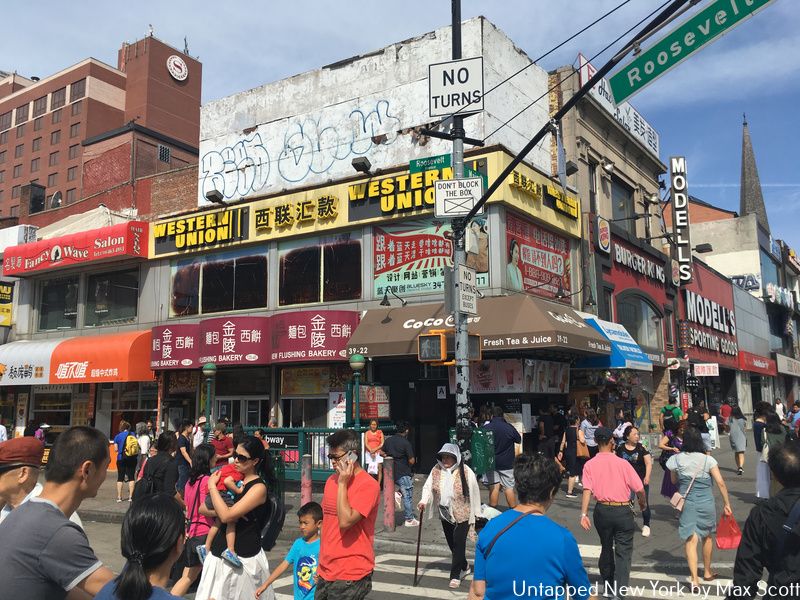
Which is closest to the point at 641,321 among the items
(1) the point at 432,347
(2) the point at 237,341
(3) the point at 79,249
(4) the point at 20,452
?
(2) the point at 237,341

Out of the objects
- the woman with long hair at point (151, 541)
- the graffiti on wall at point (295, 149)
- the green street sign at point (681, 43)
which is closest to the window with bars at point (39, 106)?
the graffiti on wall at point (295, 149)

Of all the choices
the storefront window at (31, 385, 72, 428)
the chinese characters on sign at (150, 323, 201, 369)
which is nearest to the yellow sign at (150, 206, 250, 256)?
the chinese characters on sign at (150, 323, 201, 369)

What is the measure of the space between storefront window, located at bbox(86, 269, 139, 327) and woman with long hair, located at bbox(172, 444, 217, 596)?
18.4 metres

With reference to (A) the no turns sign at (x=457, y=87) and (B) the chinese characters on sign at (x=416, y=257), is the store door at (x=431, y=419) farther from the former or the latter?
(A) the no turns sign at (x=457, y=87)

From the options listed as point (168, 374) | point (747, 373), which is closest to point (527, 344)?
point (168, 374)

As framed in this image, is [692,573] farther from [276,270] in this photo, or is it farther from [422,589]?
[276,270]

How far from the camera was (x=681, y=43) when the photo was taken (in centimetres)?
783

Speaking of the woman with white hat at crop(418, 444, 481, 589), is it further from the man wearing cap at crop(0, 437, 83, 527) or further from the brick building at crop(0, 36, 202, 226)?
the brick building at crop(0, 36, 202, 226)

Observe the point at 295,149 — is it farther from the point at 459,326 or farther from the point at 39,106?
the point at 39,106

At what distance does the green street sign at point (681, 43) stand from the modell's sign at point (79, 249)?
1824 cm

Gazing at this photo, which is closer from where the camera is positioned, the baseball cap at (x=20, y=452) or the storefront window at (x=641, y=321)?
the baseball cap at (x=20, y=452)

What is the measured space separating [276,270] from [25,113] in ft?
224

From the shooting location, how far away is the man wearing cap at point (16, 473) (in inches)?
161

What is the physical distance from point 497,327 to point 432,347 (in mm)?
4495
